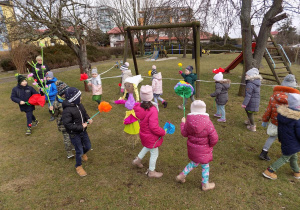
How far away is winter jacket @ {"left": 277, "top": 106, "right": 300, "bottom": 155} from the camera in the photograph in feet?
9.09

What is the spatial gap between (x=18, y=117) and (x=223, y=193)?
6986 millimetres

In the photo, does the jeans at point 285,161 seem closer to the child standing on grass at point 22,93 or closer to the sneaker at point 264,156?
the sneaker at point 264,156

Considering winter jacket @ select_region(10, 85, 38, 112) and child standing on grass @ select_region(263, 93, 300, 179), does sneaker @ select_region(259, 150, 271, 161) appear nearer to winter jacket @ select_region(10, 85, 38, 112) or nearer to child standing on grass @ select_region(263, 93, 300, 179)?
child standing on grass @ select_region(263, 93, 300, 179)

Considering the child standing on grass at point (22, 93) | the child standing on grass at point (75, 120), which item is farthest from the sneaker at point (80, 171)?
the child standing on grass at point (22, 93)

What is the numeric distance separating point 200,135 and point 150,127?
814mm

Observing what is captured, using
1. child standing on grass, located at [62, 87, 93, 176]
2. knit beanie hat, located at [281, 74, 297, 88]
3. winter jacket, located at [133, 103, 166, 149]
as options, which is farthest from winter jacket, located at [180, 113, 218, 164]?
knit beanie hat, located at [281, 74, 297, 88]

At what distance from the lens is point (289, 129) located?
2.87 m

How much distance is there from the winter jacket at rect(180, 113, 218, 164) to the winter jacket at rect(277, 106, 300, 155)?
3.78 ft

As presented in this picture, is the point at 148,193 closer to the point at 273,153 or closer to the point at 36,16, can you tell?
the point at 273,153

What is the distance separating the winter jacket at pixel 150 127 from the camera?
3.03 m

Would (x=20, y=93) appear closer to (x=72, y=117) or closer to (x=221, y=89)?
(x=72, y=117)

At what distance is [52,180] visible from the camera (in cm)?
338

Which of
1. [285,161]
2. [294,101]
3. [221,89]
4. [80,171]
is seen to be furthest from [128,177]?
[221,89]

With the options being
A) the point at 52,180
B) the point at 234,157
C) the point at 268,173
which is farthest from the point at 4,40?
the point at 268,173
